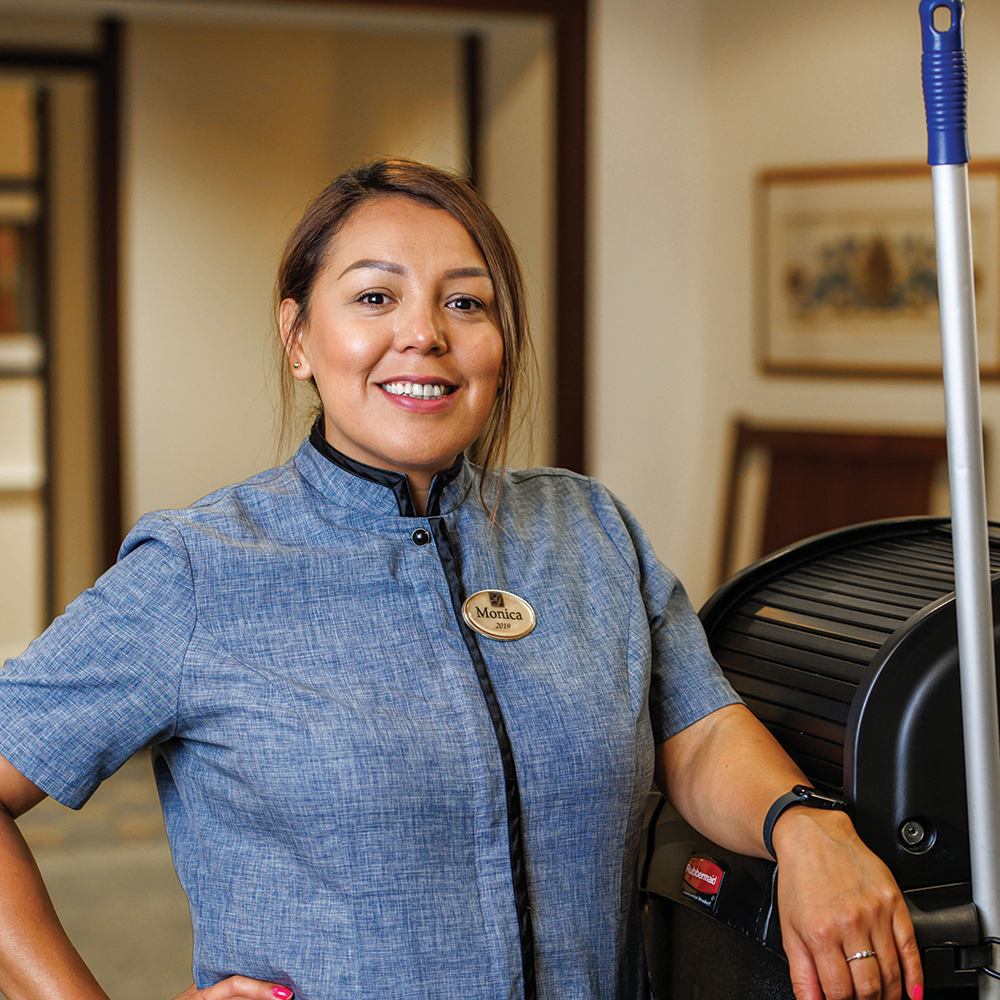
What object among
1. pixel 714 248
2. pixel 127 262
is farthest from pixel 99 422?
pixel 714 248

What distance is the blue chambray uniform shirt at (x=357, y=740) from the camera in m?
1.08

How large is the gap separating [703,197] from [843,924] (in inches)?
132

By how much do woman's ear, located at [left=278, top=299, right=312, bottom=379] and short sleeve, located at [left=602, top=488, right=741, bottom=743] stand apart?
1.37 feet

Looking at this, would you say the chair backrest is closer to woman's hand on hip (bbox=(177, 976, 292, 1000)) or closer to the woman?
the woman

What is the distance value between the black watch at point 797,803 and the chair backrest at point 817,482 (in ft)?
8.61

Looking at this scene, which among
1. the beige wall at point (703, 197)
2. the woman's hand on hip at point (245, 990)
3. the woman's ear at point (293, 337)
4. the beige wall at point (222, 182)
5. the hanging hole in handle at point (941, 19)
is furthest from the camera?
the beige wall at point (222, 182)

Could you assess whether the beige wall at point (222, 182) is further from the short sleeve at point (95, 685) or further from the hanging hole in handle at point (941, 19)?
the hanging hole in handle at point (941, 19)

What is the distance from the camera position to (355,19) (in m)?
3.82

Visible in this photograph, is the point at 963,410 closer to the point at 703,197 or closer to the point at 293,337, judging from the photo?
the point at 293,337

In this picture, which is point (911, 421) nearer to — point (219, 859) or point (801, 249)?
point (801, 249)

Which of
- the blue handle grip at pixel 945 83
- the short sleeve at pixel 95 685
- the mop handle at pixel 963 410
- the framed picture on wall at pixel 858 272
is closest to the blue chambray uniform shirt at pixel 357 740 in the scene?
the short sleeve at pixel 95 685

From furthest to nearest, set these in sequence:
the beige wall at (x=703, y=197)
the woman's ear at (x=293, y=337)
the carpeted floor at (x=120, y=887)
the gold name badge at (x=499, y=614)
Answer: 1. the beige wall at (x=703, y=197)
2. the carpeted floor at (x=120, y=887)
3. the woman's ear at (x=293, y=337)
4. the gold name badge at (x=499, y=614)

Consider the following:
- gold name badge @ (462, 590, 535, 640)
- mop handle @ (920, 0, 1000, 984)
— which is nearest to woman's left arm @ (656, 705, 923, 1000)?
mop handle @ (920, 0, 1000, 984)

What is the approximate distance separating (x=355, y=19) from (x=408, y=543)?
120 inches
